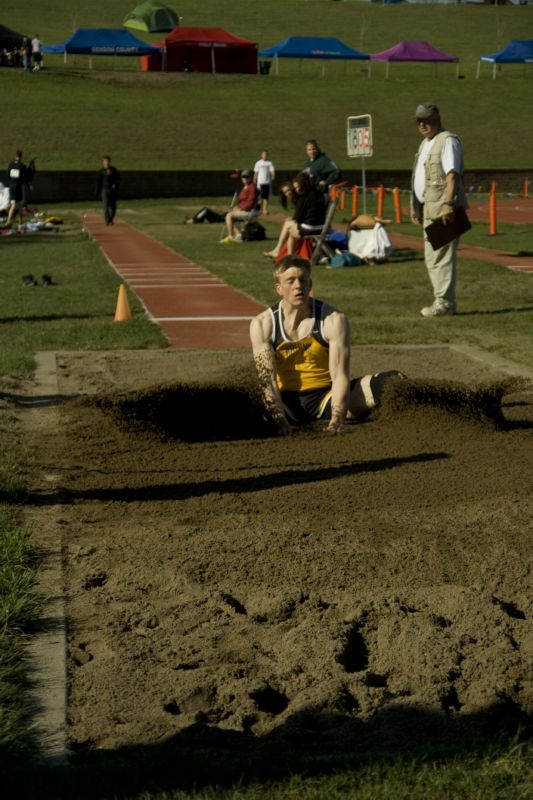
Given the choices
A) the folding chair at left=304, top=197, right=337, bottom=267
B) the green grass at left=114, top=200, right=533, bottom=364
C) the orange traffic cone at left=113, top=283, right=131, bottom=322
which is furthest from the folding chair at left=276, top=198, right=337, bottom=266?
the orange traffic cone at left=113, top=283, right=131, bottom=322

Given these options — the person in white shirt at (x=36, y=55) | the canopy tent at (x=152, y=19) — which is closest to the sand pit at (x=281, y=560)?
the person in white shirt at (x=36, y=55)

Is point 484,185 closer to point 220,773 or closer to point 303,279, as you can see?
point 303,279

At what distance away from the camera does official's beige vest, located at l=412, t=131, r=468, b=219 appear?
40.5ft

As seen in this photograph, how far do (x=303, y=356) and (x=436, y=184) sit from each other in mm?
5186

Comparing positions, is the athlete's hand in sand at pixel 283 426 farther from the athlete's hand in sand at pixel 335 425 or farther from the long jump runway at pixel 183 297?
the long jump runway at pixel 183 297

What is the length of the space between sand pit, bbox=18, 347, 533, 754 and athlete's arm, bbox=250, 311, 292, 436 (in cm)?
23

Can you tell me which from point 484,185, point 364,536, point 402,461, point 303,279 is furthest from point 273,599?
point 484,185

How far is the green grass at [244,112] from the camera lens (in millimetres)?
52375

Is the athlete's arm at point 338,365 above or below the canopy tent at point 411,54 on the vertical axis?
below

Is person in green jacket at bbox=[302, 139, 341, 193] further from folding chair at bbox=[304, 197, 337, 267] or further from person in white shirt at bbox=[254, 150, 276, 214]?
person in white shirt at bbox=[254, 150, 276, 214]

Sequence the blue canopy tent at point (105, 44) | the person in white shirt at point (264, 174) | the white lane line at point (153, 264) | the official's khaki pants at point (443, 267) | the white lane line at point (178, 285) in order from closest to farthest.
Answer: the official's khaki pants at point (443, 267) < the white lane line at point (178, 285) < the white lane line at point (153, 264) < the person in white shirt at point (264, 174) < the blue canopy tent at point (105, 44)

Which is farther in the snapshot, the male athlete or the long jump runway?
the long jump runway

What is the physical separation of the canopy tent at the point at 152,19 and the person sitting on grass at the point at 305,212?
62.4 m

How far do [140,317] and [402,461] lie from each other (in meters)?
7.00
